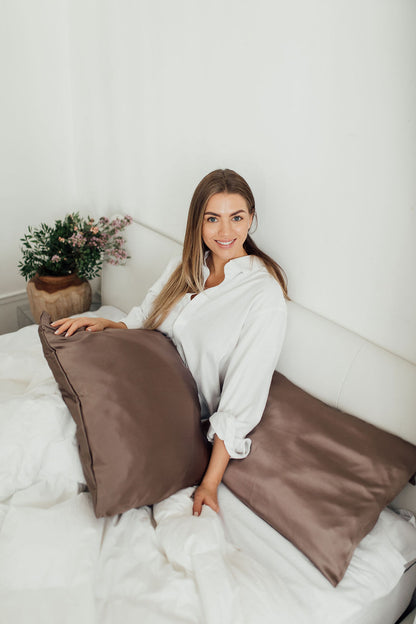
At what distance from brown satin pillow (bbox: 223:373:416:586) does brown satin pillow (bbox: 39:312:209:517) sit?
0.52ft

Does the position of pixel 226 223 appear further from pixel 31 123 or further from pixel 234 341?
pixel 31 123

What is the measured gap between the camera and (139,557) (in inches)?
41.5

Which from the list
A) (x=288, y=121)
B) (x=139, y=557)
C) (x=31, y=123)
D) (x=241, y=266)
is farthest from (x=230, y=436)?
(x=31, y=123)

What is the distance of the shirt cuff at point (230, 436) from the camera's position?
1239mm

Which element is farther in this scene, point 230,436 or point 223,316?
point 223,316

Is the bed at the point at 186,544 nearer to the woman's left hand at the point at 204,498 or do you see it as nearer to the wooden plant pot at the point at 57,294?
the woman's left hand at the point at 204,498

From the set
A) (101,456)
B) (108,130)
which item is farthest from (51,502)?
(108,130)

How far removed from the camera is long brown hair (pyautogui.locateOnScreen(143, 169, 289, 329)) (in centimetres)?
137

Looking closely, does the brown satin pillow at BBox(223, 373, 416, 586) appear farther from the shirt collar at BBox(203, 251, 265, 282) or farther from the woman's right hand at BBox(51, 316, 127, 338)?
the woman's right hand at BBox(51, 316, 127, 338)

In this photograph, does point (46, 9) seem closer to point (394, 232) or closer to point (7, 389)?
point (7, 389)

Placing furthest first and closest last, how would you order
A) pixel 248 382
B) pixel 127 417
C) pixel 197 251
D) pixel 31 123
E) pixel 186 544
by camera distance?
pixel 31 123
pixel 197 251
pixel 248 382
pixel 127 417
pixel 186 544

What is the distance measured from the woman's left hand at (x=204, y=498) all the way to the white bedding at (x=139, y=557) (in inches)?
0.8

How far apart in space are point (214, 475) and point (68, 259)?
1187mm

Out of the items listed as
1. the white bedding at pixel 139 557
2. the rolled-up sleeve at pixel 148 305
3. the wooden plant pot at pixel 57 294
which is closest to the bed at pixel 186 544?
the white bedding at pixel 139 557
